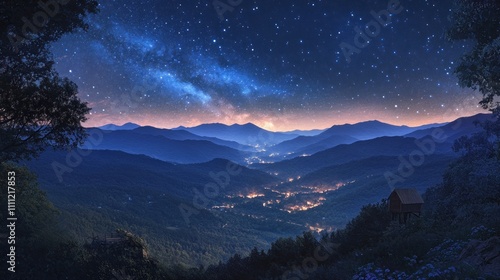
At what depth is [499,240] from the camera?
8.97 m

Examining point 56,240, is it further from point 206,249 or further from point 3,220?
point 206,249

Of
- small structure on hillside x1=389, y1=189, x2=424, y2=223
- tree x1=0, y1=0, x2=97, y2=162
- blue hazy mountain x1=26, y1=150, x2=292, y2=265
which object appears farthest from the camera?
blue hazy mountain x1=26, y1=150, x2=292, y2=265

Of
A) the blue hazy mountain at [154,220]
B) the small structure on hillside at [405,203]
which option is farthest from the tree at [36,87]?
the blue hazy mountain at [154,220]

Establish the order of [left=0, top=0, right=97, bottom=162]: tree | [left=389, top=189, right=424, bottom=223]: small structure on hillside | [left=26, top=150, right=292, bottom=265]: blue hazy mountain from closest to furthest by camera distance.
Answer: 1. [left=0, top=0, right=97, bottom=162]: tree
2. [left=389, top=189, right=424, bottom=223]: small structure on hillside
3. [left=26, top=150, right=292, bottom=265]: blue hazy mountain

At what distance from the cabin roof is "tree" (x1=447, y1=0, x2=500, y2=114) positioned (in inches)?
403

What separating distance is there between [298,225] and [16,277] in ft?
497

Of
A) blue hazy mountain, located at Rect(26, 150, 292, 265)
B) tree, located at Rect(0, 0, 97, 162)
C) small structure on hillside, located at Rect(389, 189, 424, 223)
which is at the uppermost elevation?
tree, located at Rect(0, 0, 97, 162)

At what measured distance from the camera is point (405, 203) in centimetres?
2336

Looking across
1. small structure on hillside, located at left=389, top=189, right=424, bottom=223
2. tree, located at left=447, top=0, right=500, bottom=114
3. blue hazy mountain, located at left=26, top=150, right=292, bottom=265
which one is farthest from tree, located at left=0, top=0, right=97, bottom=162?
blue hazy mountain, located at left=26, top=150, right=292, bottom=265

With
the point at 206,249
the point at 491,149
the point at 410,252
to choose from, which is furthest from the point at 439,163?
the point at 410,252

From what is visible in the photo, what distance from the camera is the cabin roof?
23561 millimetres

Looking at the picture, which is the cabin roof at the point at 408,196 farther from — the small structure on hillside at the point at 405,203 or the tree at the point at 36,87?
the tree at the point at 36,87

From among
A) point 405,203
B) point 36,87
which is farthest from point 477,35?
point 36,87

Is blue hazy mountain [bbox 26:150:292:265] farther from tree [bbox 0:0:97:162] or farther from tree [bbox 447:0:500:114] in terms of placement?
tree [bbox 447:0:500:114]
